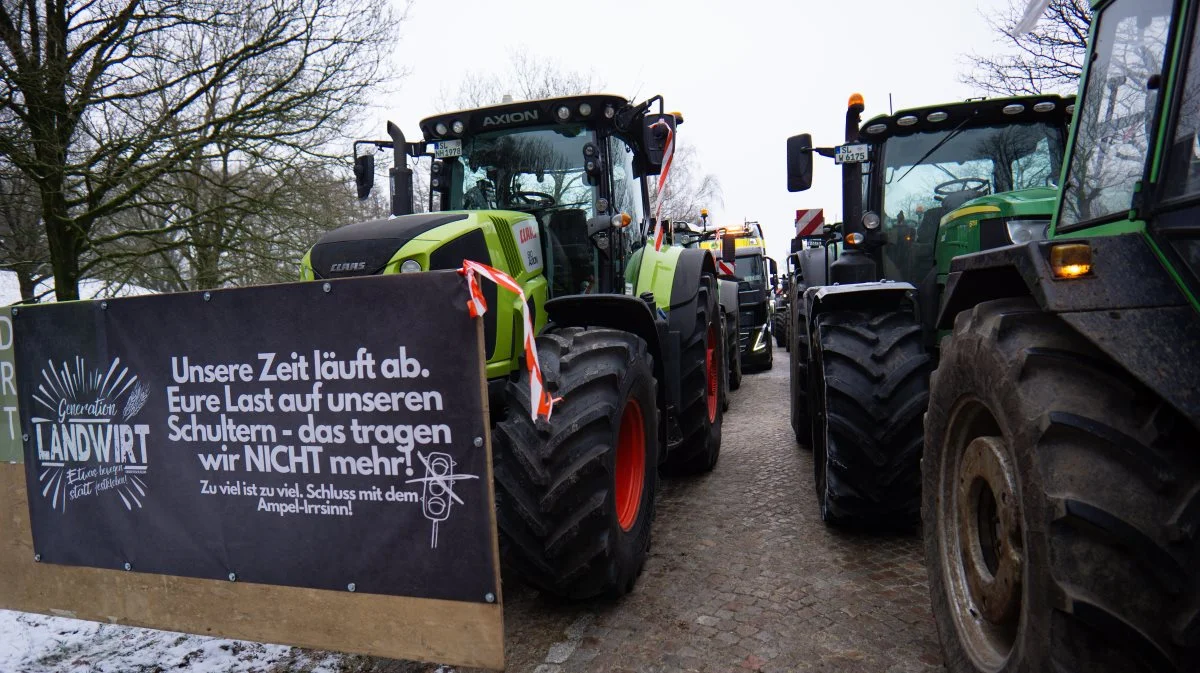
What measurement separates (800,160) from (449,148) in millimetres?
2343

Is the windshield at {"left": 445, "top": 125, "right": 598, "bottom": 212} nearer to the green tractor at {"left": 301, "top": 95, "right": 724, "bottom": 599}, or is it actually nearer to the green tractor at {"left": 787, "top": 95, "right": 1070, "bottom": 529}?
the green tractor at {"left": 301, "top": 95, "right": 724, "bottom": 599}

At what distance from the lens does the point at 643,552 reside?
382 centimetres

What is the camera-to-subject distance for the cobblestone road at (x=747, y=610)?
3010mm

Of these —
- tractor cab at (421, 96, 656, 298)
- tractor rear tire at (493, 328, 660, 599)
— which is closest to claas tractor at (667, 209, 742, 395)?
tractor cab at (421, 96, 656, 298)

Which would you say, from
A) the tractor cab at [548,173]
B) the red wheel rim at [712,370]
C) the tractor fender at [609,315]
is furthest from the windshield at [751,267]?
the tractor fender at [609,315]

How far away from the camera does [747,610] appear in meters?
3.43

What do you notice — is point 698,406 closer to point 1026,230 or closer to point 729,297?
point 1026,230

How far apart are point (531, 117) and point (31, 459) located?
309 centimetres

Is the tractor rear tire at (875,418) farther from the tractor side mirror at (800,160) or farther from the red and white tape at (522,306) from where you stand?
the red and white tape at (522,306)

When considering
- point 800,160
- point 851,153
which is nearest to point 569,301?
point 800,160

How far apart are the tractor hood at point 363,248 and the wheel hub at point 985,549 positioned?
8.51 feet

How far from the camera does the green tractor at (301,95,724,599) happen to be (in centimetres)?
316

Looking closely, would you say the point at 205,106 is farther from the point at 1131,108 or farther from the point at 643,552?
the point at 1131,108

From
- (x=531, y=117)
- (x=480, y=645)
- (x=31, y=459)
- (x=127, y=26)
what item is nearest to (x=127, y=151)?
(x=127, y=26)
